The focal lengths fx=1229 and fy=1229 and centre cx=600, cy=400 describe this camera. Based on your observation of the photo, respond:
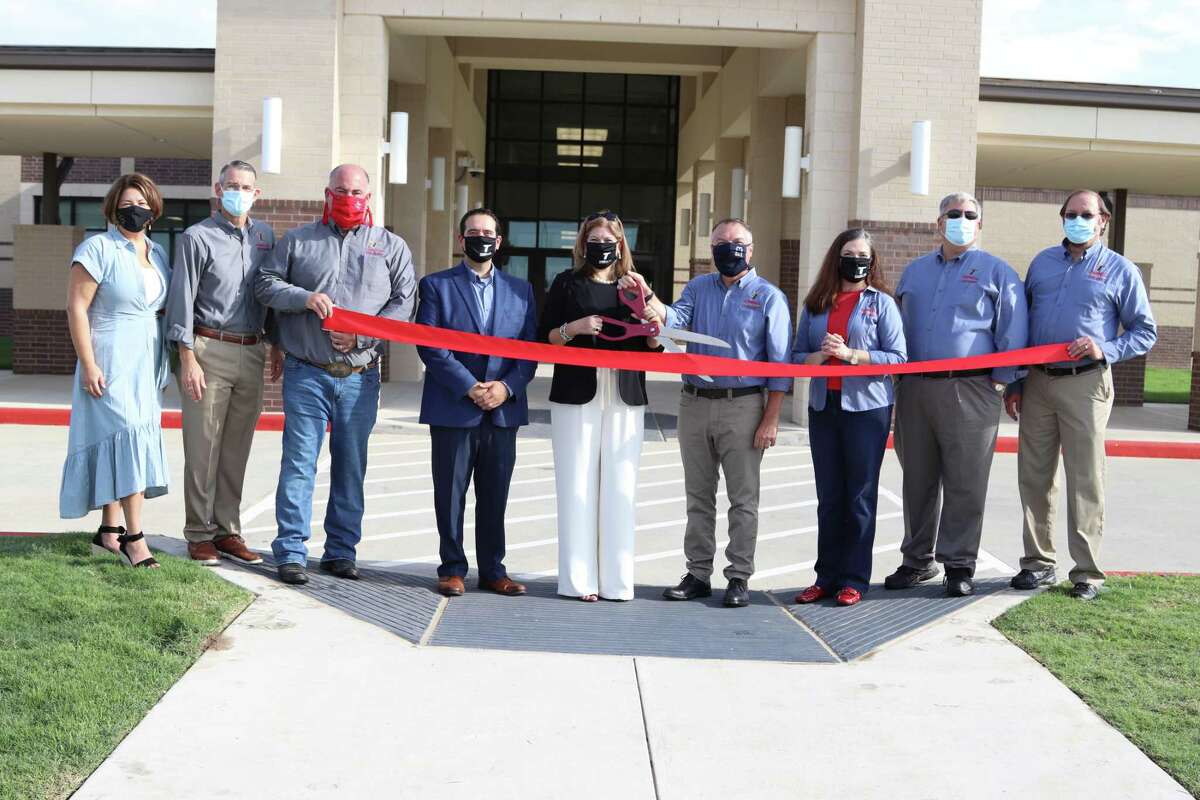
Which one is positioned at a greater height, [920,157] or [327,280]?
[920,157]

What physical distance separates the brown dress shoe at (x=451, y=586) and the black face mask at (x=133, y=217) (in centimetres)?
249

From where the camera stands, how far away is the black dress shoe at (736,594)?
675 cm

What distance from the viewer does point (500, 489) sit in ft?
22.5

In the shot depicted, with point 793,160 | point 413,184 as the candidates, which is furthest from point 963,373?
point 413,184

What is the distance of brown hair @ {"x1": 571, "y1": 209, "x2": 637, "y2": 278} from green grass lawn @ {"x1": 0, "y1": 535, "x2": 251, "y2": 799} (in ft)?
8.17

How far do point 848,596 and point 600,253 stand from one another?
2342 mm

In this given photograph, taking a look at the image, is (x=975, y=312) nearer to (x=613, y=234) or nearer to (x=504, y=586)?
(x=613, y=234)

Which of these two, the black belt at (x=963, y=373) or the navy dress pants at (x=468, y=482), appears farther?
the black belt at (x=963, y=373)

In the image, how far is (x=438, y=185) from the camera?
2145 cm

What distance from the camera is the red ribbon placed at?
21.4 feet

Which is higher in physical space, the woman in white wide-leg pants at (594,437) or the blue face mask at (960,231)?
the blue face mask at (960,231)

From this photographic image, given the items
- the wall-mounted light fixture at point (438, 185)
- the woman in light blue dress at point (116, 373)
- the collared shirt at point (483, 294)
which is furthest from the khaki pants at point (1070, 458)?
the wall-mounted light fixture at point (438, 185)

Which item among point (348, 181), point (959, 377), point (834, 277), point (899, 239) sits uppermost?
point (899, 239)

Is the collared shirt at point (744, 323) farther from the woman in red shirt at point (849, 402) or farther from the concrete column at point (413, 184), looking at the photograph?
the concrete column at point (413, 184)
